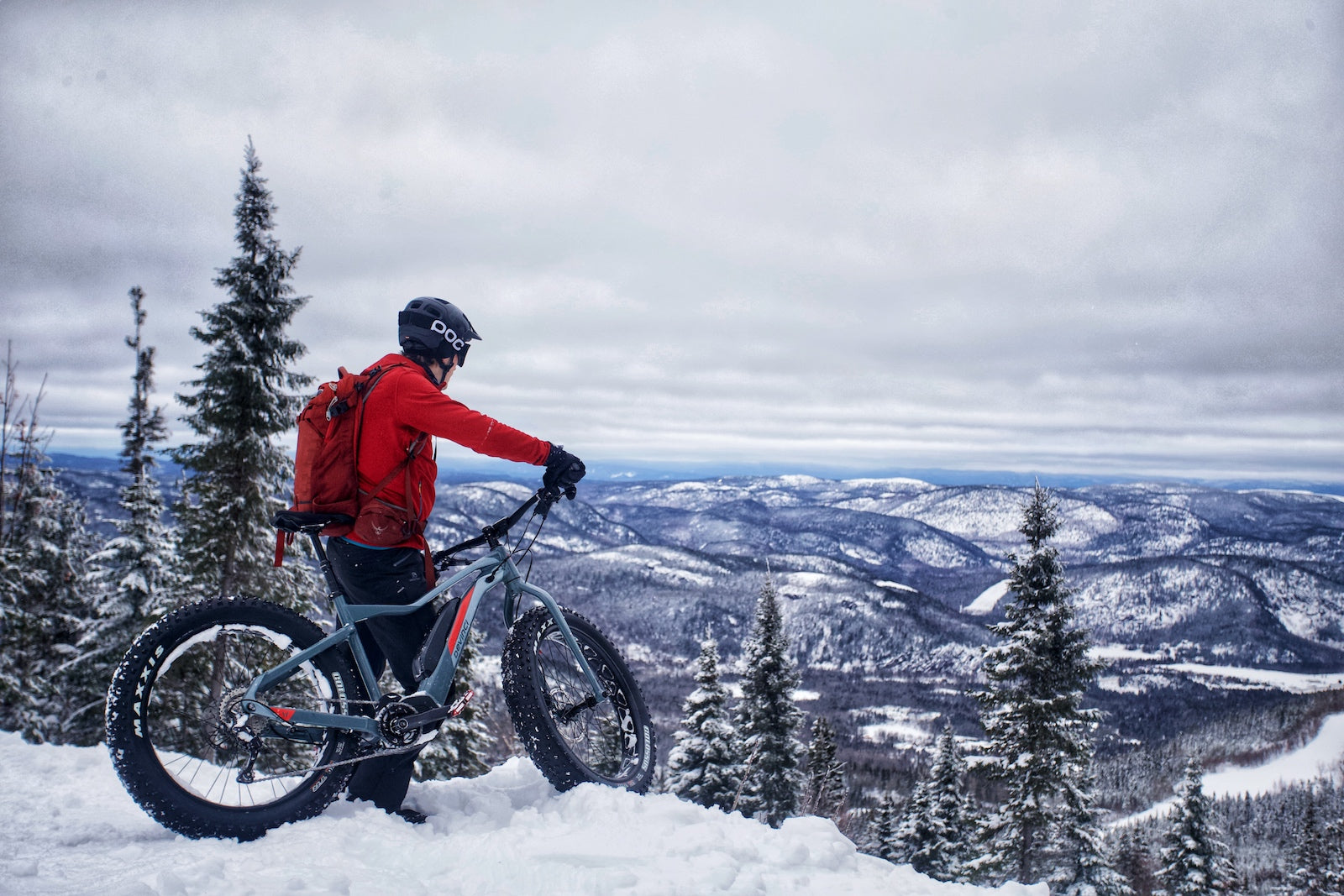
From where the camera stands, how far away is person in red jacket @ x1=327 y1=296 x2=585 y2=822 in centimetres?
423

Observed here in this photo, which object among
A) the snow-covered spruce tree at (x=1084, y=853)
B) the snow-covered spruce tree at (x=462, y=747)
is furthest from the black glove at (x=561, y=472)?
the snow-covered spruce tree at (x=1084, y=853)

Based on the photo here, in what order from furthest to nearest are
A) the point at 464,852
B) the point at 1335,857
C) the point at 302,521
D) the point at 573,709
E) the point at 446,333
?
the point at 1335,857 < the point at 573,709 < the point at 446,333 < the point at 302,521 < the point at 464,852

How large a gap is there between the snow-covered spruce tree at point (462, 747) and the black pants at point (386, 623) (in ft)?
36.3

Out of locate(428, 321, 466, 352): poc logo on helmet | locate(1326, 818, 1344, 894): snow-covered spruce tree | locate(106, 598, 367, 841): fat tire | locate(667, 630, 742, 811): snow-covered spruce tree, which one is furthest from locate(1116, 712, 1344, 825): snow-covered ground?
locate(428, 321, 466, 352): poc logo on helmet

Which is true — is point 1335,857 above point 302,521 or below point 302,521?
below

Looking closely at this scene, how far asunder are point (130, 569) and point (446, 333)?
20.1 m

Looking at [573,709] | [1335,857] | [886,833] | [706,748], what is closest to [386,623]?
[573,709]

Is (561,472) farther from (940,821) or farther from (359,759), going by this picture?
(940,821)

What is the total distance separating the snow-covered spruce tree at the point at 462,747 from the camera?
16.7 metres

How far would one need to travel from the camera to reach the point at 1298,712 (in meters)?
196

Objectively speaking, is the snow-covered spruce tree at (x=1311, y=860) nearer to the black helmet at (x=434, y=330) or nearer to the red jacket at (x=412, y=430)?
the red jacket at (x=412, y=430)

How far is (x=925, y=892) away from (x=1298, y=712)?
27451 cm

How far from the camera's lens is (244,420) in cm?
1561

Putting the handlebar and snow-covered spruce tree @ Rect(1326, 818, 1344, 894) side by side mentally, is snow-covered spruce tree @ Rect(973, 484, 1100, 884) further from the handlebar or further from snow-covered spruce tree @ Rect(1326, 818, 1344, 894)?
snow-covered spruce tree @ Rect(1326, 818, 1344, 894)
